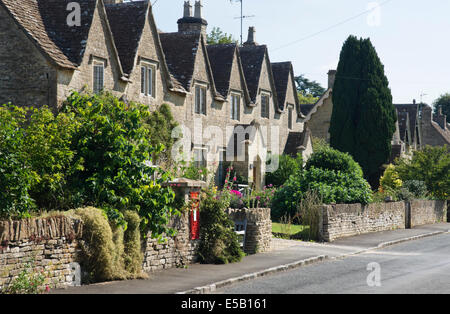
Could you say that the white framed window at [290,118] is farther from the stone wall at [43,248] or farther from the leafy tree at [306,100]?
the leafy tree at [306,100]

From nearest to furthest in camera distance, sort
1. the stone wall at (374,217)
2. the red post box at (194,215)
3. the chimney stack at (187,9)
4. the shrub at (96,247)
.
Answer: the shrub at (96,247)
the red post box at (194,215)
the stone wall at (374,217)
the chimney stack at (187,9)

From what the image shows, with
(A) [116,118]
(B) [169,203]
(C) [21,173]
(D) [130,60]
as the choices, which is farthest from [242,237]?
(D) [130,60]

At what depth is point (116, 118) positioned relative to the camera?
620 inches

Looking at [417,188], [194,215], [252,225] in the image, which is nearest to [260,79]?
[417,188]

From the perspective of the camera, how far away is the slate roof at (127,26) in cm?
2638

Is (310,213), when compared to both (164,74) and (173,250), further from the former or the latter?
(173,250)

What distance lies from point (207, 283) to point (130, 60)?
47.8 ft

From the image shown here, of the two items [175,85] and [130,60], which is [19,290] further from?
[175,85]

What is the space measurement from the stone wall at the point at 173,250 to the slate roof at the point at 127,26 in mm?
10968

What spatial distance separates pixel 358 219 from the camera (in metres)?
27.5

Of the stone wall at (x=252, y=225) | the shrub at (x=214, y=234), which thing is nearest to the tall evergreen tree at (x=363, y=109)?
the stone wall at (x=252, y=225)

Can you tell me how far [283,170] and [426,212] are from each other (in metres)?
8.21

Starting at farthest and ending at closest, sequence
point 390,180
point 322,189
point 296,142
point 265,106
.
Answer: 1. point 296,142
2. point 390,180
3. point 265,106
4. point 322,189

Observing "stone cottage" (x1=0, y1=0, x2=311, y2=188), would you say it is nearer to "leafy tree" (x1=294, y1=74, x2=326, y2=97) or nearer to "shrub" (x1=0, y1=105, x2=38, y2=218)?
"shrub" (x1=0, y1=105, x2=38, y2=218)
